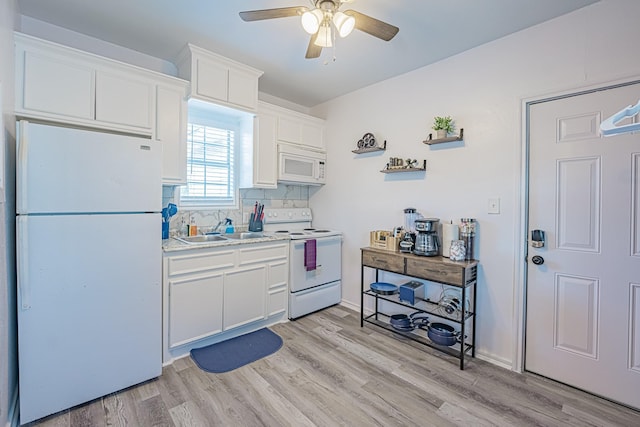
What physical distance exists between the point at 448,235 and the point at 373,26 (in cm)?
177

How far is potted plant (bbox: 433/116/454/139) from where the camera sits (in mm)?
2594

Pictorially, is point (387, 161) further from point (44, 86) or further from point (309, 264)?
point (44, 86)

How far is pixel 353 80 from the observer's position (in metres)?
3.17

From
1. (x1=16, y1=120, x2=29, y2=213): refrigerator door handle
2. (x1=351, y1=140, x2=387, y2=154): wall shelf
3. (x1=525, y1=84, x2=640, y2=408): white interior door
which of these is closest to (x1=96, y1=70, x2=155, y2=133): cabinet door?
(x1=16, y1=120, x2=29, y2=213): refrigerator door handle

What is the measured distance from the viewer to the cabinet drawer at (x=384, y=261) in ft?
8.75

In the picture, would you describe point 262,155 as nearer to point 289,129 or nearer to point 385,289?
point 289,129

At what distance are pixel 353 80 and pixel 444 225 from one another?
1838 millimetres

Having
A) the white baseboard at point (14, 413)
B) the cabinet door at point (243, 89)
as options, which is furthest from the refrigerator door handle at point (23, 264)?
the cabinet door at point (243, 89)

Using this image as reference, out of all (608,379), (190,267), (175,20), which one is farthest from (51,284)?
(608,379)

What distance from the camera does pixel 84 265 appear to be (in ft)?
5.82

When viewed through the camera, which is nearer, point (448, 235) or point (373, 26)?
point (373, 26)

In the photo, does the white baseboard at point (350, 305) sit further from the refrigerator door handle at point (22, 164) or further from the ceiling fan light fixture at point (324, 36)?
the refrigerator door handle at point (22, 164)

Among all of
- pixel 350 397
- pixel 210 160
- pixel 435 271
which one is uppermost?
pixel 210 160

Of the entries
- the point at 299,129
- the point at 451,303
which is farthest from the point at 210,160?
the point at 451,303
